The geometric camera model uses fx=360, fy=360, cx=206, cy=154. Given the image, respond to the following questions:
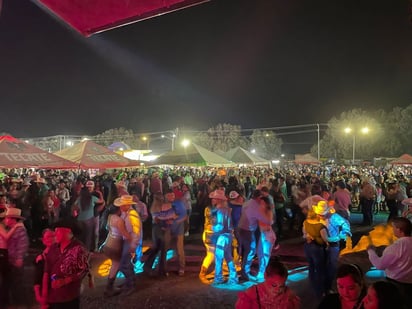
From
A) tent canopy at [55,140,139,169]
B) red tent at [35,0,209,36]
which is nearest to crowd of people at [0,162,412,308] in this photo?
tent canopy at [55,140,139,169]

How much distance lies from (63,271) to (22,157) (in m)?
5.56

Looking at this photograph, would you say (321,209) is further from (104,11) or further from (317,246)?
(104,11)

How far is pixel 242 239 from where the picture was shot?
6949 millimetres

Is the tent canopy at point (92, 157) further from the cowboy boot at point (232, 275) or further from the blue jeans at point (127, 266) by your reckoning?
the cowboy boot at point (232, 275)

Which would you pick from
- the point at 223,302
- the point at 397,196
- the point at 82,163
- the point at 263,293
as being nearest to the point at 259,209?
the point at 223,302

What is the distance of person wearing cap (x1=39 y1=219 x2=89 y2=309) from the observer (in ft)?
11.8

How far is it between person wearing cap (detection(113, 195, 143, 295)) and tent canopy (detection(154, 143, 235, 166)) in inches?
369

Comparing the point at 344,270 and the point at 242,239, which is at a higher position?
the point at 344,270

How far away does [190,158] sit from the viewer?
52.2ft

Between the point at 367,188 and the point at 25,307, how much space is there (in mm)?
10813

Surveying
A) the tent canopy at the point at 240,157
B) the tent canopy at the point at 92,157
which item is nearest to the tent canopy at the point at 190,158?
the tent canopy at the point at 240,157

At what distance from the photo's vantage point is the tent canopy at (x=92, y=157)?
1062 centimetres

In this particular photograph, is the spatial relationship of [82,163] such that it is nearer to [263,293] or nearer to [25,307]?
[25,307]

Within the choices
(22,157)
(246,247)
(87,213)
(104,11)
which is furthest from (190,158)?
(104,11)
